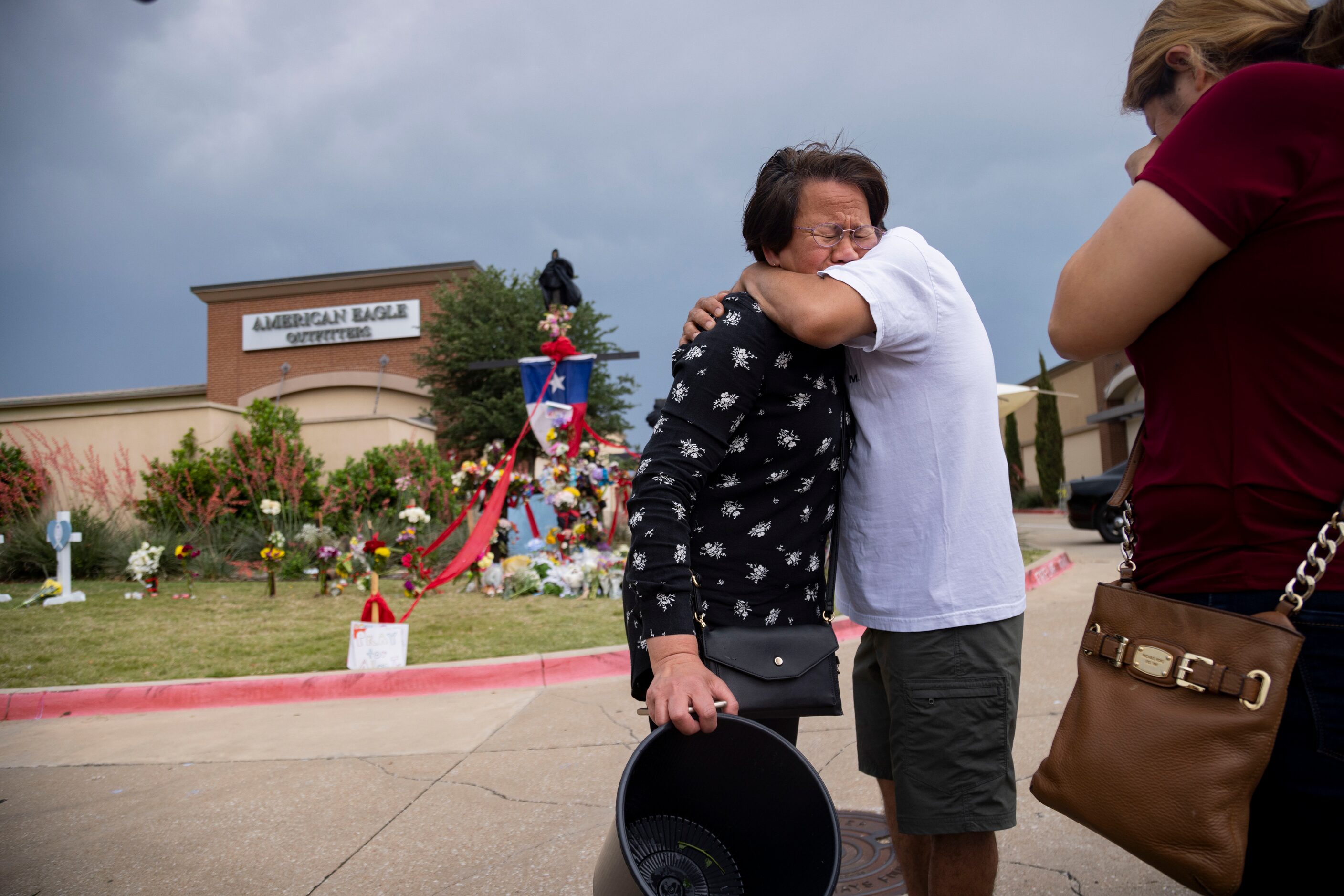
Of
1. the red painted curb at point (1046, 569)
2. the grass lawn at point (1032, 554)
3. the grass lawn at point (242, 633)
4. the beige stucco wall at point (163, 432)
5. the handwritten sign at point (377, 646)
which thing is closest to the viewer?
the handwritten sign at point (377, 646)

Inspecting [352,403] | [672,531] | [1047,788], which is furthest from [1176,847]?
[352,403]

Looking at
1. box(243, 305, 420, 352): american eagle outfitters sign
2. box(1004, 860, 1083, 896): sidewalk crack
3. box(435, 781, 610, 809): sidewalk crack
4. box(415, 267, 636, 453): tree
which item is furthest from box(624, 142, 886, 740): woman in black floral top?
box(243, 305, 420, 352): american eagle outfitters sign

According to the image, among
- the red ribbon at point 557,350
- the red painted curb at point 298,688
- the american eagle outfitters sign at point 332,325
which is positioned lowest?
the red painted curb at point 298,688

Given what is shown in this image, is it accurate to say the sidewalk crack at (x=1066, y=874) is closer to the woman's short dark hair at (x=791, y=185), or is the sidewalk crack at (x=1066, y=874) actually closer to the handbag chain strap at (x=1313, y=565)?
the handbag chain strap at (x=1313, y=565)

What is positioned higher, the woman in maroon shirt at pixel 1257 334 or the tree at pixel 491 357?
the tree at pixel 491 357

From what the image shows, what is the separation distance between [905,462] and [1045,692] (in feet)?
11.8

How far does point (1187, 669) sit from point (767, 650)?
690 mm

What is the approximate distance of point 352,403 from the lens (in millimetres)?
32469

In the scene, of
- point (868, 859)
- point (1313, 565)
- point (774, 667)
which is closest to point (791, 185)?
point (774, 667)

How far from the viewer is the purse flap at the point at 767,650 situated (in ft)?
5.19

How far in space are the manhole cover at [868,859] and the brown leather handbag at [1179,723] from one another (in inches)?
46.8

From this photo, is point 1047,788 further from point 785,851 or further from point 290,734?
point 290,734

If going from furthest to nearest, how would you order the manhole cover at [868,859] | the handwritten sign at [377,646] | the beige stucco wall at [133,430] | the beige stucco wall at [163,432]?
the beige stucco wall at [133,430], the beige stucco wall at [163,432], the handwritten sign at [377,646], the manhole cover at [868,859]

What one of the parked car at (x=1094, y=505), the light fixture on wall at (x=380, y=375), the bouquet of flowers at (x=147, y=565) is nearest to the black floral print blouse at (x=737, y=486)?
the bouquet of flowers at (x=147, y=565)
